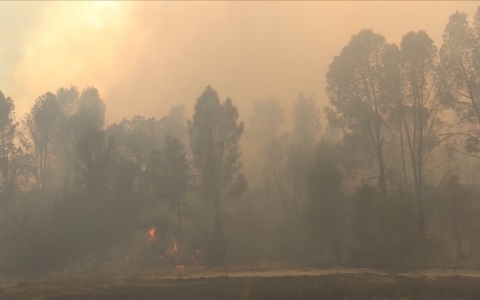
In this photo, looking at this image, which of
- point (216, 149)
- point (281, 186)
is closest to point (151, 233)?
point (216, 149)

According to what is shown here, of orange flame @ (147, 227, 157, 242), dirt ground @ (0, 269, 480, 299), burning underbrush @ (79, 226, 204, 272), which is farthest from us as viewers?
orange flame @ (147, 227, 157, 242)

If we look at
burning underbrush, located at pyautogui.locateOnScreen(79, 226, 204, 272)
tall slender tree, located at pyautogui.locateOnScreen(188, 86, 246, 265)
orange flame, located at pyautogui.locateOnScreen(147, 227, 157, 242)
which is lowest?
burning underbrush, located at pyautogui.locateOnScreen(79, 226, 204, 272)

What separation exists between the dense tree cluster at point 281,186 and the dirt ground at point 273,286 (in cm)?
554

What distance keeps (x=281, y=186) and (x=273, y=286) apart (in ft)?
107

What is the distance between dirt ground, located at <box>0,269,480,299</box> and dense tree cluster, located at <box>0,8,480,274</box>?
218 inches

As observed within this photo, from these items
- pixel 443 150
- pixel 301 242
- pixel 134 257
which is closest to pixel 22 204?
pixel 134 257

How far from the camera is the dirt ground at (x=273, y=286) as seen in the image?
2086 centimetres

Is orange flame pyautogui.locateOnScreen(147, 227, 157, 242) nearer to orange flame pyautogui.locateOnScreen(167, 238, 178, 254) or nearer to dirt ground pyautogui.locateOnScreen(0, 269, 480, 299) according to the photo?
orange flame pyautogui.locateOnScreen(167, 238, 178, 254)

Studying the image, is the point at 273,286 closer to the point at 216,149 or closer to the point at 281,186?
the point at 216,149

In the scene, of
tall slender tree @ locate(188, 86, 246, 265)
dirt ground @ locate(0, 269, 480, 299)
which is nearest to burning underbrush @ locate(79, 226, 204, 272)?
tall slender tree @ locate(188, 86, 246, 265)

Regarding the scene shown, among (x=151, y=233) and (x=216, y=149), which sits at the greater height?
(x=216, y=149)

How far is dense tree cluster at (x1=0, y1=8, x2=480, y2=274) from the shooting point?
32.1m

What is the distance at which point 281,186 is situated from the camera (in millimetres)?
54781

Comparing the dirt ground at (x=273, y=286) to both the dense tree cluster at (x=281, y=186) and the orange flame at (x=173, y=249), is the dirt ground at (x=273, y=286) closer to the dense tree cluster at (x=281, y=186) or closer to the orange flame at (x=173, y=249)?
the dense tree cluster at (x=281, y=186)
